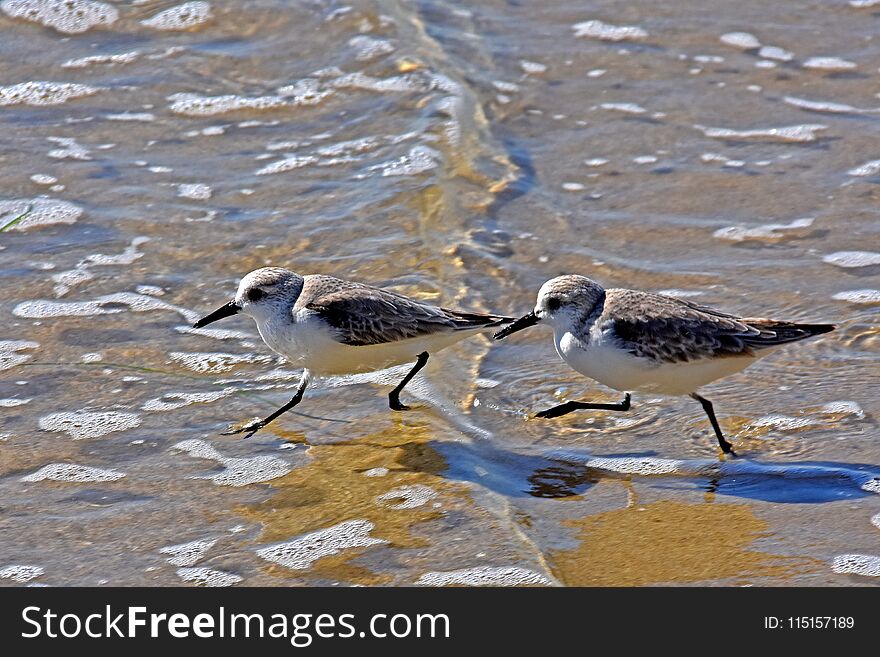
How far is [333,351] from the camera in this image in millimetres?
6176

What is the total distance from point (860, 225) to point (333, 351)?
12.6ft

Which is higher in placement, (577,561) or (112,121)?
(112,121)

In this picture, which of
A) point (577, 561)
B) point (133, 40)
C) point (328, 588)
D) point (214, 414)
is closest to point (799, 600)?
point (577, 561)

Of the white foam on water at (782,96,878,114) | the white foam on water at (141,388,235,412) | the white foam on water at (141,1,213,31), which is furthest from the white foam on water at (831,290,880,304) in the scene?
the white foam on water at (141,1,213,31)

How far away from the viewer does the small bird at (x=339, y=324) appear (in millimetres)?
6156

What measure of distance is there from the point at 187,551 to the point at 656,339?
2.29 meters

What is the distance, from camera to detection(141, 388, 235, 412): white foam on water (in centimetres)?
639

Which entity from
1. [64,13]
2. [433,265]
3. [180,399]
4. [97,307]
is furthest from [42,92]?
[180,399]

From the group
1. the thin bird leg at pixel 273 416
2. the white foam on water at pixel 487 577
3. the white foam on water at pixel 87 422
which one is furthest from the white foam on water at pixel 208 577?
the white foam on water at pixel 87 422

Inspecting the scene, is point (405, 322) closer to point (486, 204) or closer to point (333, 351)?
point (333, 351)

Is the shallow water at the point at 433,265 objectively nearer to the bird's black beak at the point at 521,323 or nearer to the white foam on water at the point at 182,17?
the white foam on water at the point at 182,17

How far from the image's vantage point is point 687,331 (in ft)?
19.1

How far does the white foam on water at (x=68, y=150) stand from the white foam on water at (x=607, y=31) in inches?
178

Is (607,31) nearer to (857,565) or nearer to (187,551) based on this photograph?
(857,565)
